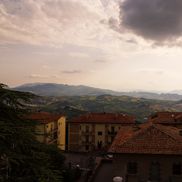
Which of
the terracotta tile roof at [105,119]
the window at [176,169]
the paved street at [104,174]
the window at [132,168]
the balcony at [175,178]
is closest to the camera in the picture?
the balcony at [175,178]

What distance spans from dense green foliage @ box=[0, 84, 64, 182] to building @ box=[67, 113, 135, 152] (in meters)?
74.4

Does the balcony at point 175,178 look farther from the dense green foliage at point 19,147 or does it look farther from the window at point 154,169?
the dense green foliage at point 19,147

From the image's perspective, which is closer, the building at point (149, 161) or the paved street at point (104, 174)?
the building at point (149, 161)

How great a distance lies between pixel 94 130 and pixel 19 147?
2984 inches

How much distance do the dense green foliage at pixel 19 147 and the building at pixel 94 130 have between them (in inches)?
2930

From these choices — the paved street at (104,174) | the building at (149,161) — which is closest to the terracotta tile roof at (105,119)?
the paved street at (104,174)

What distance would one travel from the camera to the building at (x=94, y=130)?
8606 centimetres

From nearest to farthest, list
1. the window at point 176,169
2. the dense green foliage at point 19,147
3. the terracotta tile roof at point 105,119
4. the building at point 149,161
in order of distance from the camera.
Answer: the dense green foliage at point 19,147 < the building at point 149,161 < the window at point 176,169 < the terracotta tile roof at point 105,119

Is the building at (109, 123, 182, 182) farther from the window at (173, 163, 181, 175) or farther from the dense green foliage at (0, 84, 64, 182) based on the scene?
the dense green foliage at (0, 84, 64, 182)

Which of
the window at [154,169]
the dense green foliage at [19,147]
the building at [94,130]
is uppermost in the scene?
the dense green foliage at [19,147]

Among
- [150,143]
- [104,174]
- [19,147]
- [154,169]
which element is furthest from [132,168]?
[19,147]

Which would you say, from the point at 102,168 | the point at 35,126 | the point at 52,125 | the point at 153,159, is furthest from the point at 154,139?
the point at 52,125

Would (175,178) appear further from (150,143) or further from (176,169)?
(150,143)

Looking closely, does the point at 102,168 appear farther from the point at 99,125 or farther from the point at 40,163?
the point at 99,125
